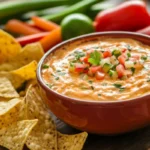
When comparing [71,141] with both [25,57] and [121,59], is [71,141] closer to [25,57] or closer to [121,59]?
[121,59]

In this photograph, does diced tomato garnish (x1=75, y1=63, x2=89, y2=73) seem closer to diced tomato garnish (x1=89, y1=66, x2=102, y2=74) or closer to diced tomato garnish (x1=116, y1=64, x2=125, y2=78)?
diced tomato garnish (x1=89, y1=66, x2=102, y2=74)

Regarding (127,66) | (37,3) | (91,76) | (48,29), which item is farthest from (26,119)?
(37,3)

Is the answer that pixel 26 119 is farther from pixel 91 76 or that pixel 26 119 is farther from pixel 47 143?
pixel 91 76

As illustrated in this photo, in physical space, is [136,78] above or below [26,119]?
above

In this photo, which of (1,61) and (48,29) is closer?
(1,61)

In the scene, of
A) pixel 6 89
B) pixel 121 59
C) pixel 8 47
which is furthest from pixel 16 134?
pixel 8 47

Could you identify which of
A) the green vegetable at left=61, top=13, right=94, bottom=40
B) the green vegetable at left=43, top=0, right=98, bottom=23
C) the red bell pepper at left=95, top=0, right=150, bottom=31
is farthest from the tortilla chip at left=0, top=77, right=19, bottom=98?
the green vegetable at left=43, top=0, right=98, bottom=23

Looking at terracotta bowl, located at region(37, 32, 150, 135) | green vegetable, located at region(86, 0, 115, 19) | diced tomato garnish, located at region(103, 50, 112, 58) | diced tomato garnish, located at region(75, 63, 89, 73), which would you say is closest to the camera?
terracotta bowl, located at region(37, 32, 150, 135)
